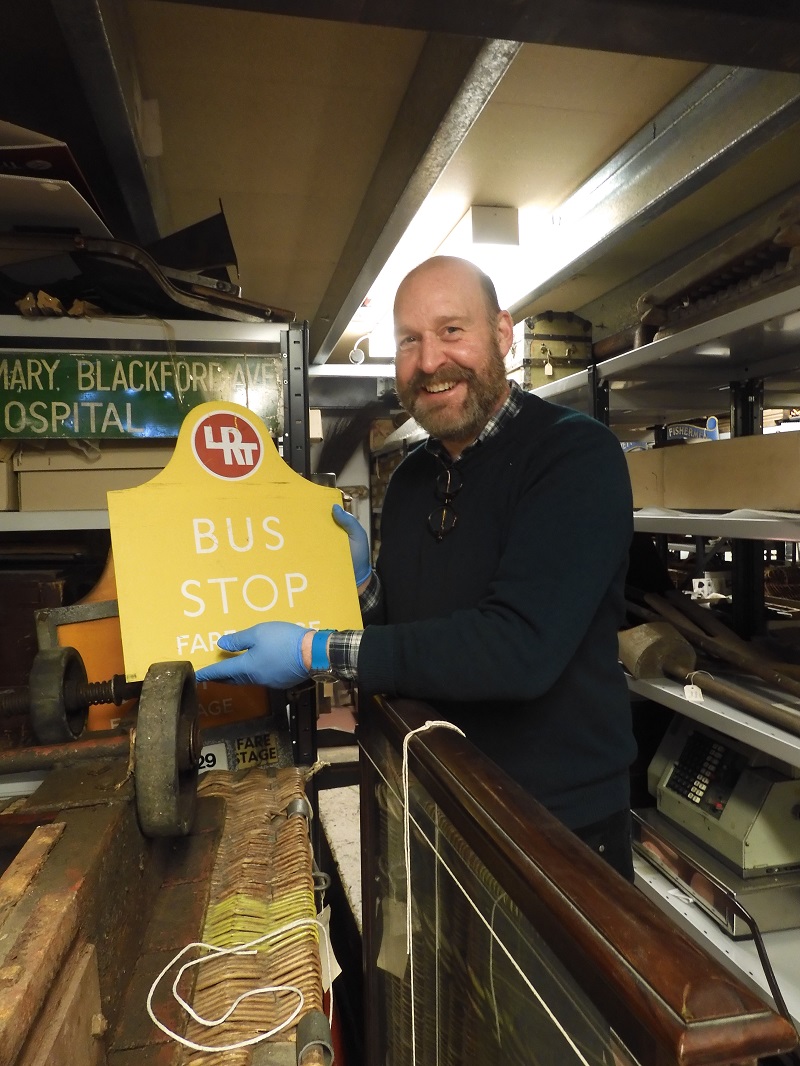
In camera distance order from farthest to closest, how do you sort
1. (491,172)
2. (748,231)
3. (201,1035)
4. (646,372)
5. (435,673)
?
(646,372), (491,172), (748,231), (435,673), (201,1035)

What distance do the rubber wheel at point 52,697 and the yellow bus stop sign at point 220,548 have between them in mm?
126

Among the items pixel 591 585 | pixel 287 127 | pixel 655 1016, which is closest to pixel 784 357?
pixel 591 585

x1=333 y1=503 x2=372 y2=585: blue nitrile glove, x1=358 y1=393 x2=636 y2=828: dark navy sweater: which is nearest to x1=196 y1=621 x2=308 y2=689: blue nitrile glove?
x1=358 y1=393 x2=636 y2=828: dark navy sweater

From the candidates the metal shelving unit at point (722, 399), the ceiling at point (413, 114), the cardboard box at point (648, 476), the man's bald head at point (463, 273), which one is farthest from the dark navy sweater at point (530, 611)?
the cardboard box at point (648, 476)

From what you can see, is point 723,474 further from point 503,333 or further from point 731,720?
point 503,333

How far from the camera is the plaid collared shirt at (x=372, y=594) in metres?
1.18

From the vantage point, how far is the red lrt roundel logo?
4.40ft

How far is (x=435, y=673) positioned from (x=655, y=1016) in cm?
72

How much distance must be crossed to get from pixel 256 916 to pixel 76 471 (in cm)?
133

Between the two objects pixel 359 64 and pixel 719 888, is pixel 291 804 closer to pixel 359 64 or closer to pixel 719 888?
pixel 719 888

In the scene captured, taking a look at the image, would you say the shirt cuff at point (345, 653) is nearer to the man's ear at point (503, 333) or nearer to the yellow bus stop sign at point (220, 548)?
Result: the yellow bus stop sign at point (220, 548)

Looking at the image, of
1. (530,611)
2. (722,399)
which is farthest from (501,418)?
(722,399)

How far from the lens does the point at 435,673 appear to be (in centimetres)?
112

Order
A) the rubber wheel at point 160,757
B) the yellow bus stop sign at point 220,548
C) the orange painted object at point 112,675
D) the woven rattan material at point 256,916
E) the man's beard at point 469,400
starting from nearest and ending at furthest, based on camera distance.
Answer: the woven rattan material at point 256,916 < the rubber wheel at point 160,757 < the yellow bus stop sign at point 220,548 < the man's beard at point 469,400 < the orange painted object at point 112,675
